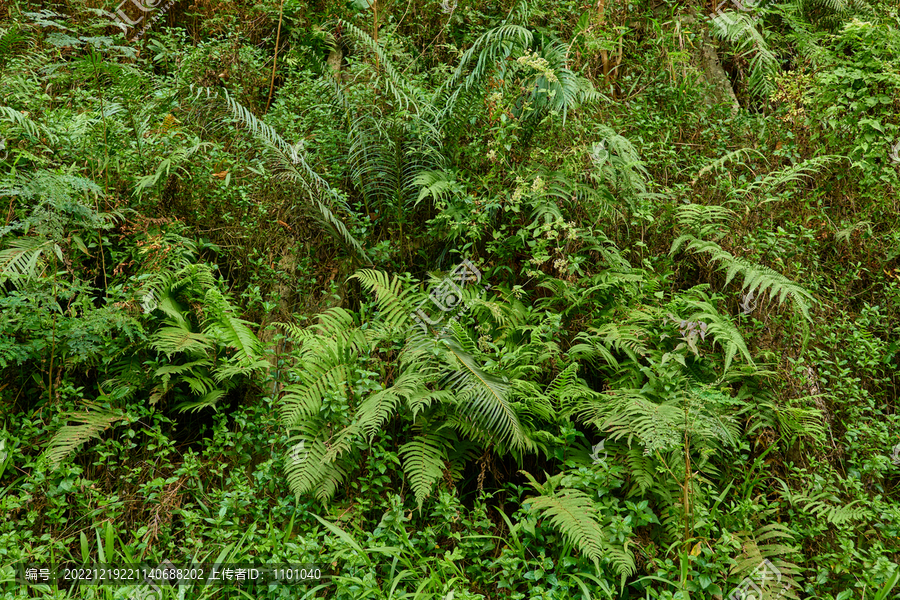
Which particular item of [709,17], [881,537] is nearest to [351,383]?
[881,537]

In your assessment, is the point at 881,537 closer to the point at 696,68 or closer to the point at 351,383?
the point at 351,383

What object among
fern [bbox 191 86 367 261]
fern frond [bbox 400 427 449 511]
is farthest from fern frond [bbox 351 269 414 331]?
fern frond [bbox 400 427 449 511]

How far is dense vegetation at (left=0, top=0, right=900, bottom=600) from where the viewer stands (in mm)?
3164

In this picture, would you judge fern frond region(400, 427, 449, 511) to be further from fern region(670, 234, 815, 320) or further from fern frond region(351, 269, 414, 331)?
fern region(670, 234, 815, 320)

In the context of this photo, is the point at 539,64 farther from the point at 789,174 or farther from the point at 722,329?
the point at 722,329

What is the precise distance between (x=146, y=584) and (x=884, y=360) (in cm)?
456

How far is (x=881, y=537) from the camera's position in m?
3.17

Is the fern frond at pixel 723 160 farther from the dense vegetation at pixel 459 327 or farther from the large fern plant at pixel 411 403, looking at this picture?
the large fern plant at pixel 411 403
